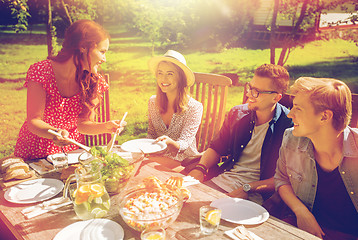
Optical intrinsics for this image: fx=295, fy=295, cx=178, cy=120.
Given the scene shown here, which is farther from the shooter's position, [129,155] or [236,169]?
[236,169]

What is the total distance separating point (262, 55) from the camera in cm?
1287

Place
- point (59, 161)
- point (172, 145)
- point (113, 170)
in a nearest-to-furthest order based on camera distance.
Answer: point (113, 170), point (59, 161), point (172, 145)

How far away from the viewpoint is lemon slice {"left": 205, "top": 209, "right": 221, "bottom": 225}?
1708 mm

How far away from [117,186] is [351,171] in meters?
1.76

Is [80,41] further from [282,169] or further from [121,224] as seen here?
[282,169]

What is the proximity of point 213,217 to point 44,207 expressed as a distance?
3.60ft

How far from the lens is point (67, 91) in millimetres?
3082

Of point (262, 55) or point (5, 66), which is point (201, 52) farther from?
point (5, 66)

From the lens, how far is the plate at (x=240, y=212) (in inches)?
72.8

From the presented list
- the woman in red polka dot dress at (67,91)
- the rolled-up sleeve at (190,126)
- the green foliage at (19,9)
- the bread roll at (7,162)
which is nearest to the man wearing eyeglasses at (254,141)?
the rolled-up sleeve at (190,126)

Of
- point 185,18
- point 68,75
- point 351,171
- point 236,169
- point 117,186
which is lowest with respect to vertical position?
point 236,169

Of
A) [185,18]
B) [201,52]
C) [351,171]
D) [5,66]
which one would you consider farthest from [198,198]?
[185,18]

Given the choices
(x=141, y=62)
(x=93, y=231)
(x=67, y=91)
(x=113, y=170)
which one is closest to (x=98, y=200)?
(x=93, y=231)

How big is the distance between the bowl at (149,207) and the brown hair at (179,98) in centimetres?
176
